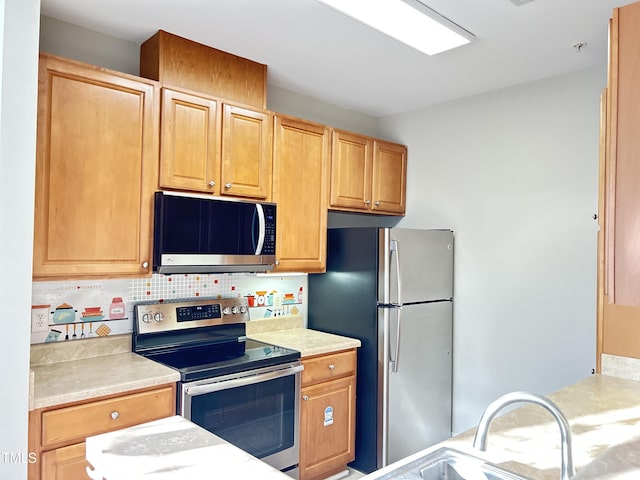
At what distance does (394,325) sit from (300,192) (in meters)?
1.05

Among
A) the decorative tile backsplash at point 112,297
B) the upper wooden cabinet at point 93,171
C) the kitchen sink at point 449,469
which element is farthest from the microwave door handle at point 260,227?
the kitchen sink at point 449,469

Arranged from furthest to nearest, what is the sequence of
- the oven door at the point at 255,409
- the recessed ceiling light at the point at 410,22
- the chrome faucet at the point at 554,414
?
the oven door at the point at 255,409 → the recessed ceiling light at the point at 410,22 → the chrome faucet at the point at 554,414

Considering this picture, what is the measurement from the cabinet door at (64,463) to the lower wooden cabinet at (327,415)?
3.91ft

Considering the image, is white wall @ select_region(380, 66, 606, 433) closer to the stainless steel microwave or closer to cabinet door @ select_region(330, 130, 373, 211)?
cabinet door @ select_region(330, 130, 373, 211)

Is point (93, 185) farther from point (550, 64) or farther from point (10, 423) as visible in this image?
point (550, 64)

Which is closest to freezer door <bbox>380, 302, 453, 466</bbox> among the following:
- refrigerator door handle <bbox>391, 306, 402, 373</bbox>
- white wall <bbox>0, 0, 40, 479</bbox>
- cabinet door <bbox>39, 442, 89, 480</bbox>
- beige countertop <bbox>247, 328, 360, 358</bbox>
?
refrigerator door handle <bbox>391, 306, 402, 373</bbox>

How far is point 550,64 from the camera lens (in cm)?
280

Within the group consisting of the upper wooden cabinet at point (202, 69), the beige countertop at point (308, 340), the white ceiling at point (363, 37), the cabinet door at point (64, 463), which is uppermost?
the white ceiling at point (363, 37)

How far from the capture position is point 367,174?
3.48 meters

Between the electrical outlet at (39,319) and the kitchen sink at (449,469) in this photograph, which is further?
the electrical outlet at (39,319)

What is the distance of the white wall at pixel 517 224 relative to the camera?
113 inches

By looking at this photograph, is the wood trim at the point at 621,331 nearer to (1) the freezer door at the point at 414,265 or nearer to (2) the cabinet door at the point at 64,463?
(1) the freezer door at the point at 414,265

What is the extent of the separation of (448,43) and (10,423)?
2.57 meters

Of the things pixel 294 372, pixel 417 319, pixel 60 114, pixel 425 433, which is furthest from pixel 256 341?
pixel 60 114
